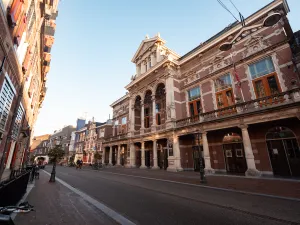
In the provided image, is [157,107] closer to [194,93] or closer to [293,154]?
[194,93]

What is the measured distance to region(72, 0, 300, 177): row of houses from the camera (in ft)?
37.1

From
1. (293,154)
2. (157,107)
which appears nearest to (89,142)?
(157,107)

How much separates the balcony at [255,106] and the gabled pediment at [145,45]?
48.5 ft

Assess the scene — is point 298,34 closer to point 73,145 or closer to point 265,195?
point 265,195

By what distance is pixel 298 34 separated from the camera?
12922 mm

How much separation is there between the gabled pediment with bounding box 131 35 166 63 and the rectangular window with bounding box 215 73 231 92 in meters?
12.1

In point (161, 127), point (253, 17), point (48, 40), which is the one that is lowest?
point (161, 127)

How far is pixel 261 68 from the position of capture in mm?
13531

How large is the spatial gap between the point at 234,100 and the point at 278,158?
6.04m

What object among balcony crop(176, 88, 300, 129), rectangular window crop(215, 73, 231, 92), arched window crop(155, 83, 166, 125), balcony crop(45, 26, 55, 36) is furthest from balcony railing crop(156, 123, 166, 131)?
balcony crop(45, 26, 55, 36)

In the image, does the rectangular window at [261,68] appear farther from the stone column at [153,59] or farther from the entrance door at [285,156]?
the stone column at [153,59]

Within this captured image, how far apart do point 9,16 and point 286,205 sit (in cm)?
1214

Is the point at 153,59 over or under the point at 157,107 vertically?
over

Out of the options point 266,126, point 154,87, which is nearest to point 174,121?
point 154,87
